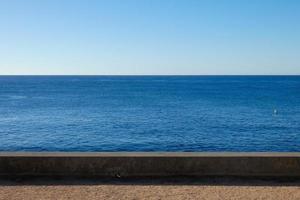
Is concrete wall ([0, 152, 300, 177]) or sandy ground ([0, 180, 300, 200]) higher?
concrete wall ([0, 152, 300, 177])

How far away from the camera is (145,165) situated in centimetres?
837

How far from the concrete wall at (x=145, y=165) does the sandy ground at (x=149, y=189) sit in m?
0.27

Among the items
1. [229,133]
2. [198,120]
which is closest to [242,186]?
[229,133]

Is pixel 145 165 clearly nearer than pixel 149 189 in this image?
No

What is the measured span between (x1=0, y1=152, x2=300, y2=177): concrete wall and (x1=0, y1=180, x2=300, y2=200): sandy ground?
27 centimetres

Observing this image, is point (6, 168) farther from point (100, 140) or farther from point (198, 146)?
point (100, 140)

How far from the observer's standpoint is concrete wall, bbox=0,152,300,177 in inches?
328

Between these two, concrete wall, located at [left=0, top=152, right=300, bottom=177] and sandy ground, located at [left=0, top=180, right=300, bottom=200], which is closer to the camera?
sandy ground, located at [left=0, top=180, right=300, bottom=200]

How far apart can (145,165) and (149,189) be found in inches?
29.9

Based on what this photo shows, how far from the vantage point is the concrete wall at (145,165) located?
27.3ft

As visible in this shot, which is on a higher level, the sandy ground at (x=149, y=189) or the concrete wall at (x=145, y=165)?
the concrete wall at (x=145, y=165)

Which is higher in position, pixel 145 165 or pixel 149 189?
pixel 145 165

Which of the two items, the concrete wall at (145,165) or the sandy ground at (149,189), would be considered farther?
the concrete wall at (145,165)

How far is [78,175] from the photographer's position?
8.41 m
